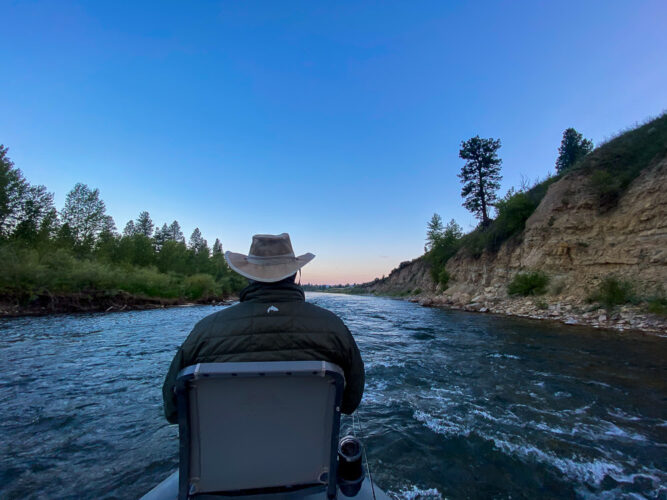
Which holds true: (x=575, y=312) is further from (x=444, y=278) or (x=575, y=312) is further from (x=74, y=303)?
(x=74, y=303)

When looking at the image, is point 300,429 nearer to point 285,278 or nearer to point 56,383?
point 285,278

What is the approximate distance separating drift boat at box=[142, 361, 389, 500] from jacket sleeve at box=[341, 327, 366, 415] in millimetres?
338

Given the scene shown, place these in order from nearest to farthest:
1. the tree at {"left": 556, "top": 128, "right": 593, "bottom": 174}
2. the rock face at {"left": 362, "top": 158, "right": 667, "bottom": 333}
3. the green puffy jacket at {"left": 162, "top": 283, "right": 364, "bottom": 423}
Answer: the green puffy jacket at {"left": 162, "top": 283, "right": 364, "bottom": 423} < the rock face at {"left": 362, "top": 158, "right": 667, "bottom": 333} < the tree at {"left": 556, "top": 128, "right": 593, "bottom": 174}

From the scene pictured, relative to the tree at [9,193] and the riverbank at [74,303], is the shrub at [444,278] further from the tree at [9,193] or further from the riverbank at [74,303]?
the tree at [9,193]

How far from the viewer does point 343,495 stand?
167cm

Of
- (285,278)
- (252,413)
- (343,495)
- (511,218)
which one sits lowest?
(343,495)

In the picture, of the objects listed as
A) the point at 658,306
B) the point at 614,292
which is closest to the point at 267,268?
the point at 658,306

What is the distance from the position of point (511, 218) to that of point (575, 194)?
7081mm

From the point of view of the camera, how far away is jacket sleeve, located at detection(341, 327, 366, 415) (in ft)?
5.73

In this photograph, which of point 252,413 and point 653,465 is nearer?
point 252,413

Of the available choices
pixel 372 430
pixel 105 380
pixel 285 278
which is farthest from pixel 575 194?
pixel 105 380

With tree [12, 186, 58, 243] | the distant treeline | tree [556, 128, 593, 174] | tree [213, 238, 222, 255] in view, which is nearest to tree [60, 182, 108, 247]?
the distant treeline

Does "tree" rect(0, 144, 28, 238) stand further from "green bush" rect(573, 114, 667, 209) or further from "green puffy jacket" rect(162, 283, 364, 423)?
"green bush" rect(573, 114, 667, 209)

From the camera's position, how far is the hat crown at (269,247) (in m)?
1.96
